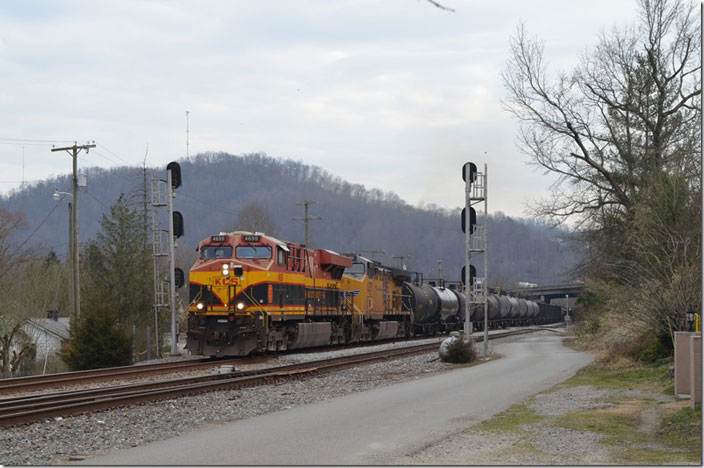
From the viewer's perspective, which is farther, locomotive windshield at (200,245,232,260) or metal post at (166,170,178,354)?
metal post at (166,170,178,354)

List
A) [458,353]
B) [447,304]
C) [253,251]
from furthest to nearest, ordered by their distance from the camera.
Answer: [447,304] → [253,251] → [458,353]

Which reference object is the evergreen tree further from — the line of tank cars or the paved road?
the paved road

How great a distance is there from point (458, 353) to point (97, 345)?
12617mm

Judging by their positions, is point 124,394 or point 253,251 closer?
point 124,394

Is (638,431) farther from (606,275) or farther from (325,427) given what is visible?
(606,275)

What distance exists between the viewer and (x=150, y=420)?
14.7 m

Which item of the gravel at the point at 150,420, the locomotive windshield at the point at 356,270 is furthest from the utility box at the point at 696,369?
the locomotive windshield at the point at 356,270

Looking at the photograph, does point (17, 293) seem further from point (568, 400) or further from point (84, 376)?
point (568, 400)

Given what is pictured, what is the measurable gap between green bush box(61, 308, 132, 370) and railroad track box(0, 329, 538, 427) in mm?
7835

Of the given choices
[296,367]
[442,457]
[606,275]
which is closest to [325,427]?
[442,457]

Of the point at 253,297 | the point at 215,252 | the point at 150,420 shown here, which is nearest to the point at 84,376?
the point at 253,297

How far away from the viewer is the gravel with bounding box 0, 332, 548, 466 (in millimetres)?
11992

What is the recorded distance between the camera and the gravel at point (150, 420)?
12.0 m

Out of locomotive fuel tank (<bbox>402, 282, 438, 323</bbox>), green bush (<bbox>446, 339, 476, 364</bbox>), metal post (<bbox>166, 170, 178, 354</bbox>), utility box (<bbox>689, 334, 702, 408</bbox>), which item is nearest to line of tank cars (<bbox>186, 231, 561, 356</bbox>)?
metal post (<bbox>166, 170, 178, 354</bbox>)
